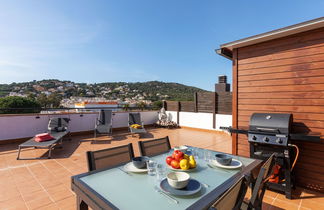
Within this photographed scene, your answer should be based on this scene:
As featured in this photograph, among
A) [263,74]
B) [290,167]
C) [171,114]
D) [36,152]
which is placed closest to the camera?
[290,167]

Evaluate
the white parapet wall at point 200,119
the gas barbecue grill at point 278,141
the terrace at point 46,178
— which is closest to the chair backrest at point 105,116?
the terrace at point 46,178

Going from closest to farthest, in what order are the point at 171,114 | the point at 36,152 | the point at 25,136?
the point at 36,152 < the point at 25,136 < the point at 171,114

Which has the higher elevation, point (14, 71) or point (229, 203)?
point (14, 71)

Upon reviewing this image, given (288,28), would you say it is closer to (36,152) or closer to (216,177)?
(216,177)

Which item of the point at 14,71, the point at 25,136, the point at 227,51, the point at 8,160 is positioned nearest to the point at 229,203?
the point at 227,51

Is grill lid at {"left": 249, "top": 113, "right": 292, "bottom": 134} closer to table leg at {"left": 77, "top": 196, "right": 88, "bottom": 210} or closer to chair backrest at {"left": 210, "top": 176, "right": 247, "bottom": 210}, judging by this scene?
chair backrest at {"left": 210, "top": 176, "right": 247, "bottom": 210}

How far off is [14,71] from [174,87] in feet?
48.5

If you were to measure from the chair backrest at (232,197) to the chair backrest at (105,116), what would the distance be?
6.03 m

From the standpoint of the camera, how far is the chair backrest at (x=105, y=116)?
6367 mm

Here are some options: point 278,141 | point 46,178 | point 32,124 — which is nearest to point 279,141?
point 278,141

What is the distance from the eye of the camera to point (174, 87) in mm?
18953

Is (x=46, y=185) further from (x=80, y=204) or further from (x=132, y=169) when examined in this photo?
(x=132, y=169)

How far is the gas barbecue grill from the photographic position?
2142 mm

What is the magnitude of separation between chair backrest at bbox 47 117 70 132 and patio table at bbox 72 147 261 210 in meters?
4.74
